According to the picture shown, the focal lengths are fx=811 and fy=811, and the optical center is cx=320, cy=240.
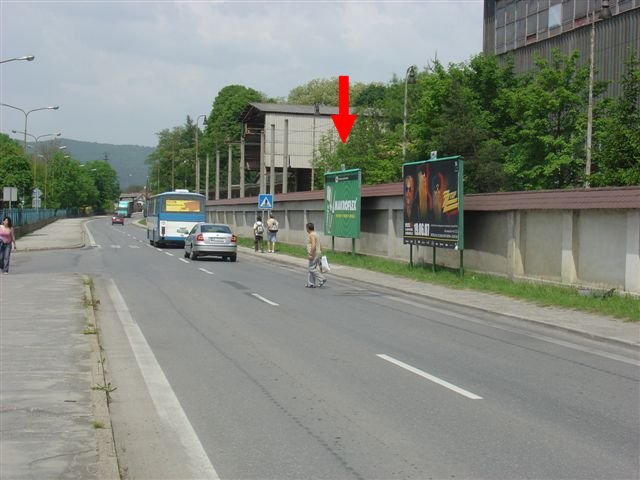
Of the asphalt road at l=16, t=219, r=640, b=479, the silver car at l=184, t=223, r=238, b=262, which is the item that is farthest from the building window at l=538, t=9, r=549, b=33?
the asphalt road at l=16, t=219, r=640, b=479

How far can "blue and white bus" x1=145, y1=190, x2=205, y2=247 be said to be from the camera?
45.8m

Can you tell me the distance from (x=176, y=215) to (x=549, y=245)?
29002mm

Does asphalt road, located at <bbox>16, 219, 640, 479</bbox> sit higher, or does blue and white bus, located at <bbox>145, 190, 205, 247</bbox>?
blue and white bus, located at <bbox>145, 190, 205, 247</bbox>

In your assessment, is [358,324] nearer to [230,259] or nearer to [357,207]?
[357,207]

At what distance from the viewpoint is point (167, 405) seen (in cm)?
802

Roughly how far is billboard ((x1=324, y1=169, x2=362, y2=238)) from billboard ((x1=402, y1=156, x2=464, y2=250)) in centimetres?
518

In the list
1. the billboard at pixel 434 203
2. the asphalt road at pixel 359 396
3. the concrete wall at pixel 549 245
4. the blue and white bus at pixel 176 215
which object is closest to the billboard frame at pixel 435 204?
the billboard at pixel 434 203

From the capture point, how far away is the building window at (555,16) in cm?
4684

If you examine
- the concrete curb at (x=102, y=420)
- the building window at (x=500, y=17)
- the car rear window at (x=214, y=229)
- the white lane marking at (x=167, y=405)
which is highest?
the building window at (x=500, y=17)

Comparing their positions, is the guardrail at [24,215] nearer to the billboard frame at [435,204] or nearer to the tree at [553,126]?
the billboard frame at [435,204]

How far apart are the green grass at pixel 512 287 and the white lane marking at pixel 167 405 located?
29.8 ft

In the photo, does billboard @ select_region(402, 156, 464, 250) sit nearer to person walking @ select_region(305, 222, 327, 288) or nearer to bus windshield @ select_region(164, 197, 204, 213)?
person walking @ select_region(305, 222, 327, 288)

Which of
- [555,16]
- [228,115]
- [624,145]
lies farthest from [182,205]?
[228,115]

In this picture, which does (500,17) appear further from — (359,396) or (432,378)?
(359,396)
